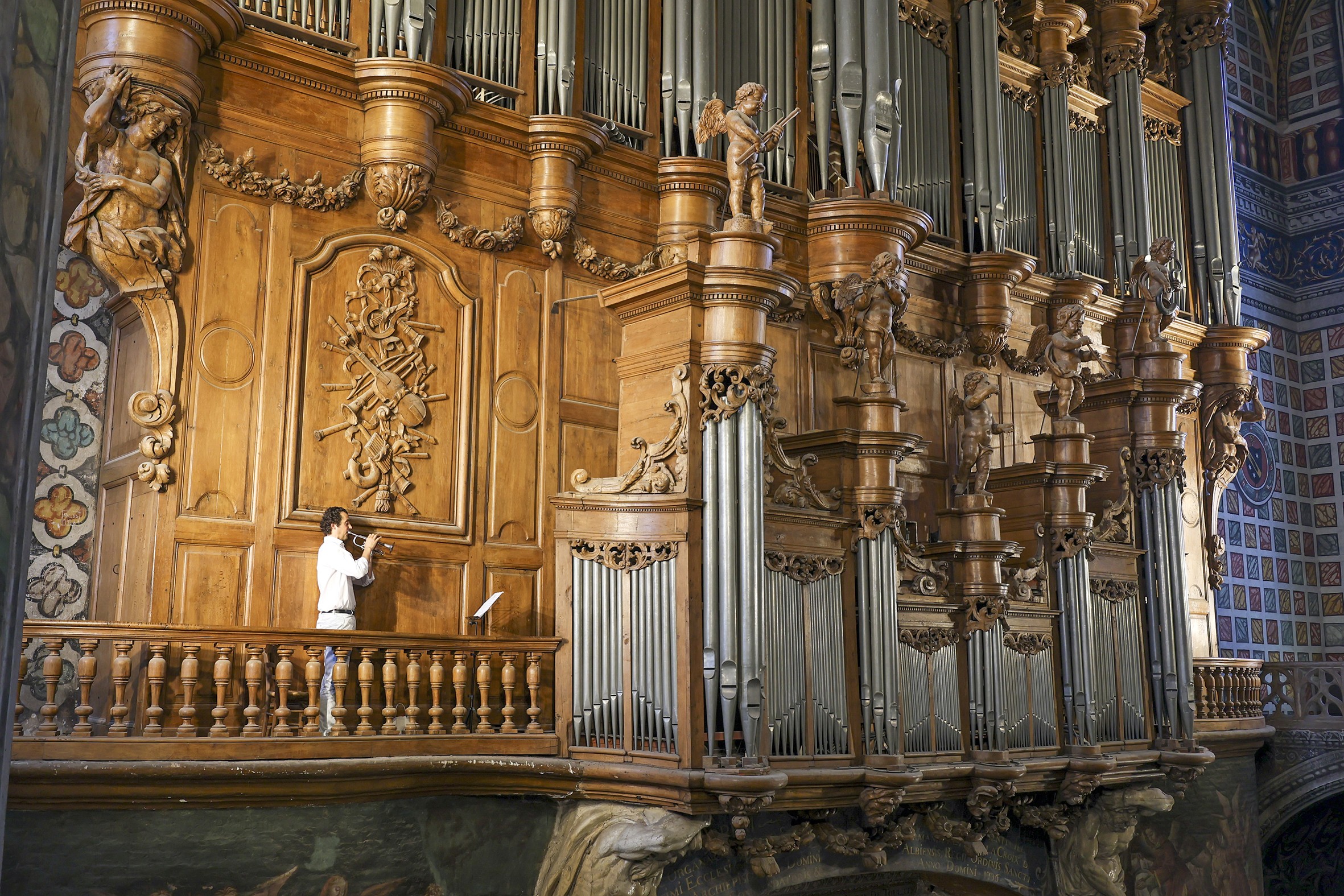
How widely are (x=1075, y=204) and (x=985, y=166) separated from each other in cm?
193

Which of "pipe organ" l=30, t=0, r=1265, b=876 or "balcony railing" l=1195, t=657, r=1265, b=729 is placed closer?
"pipe organ" l=30, t=0, r=1265, b=876

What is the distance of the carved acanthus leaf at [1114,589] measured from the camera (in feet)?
38.9

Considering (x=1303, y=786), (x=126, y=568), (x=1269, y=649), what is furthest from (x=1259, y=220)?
(x=126, y=568)

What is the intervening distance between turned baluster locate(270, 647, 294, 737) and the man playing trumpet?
1.68 feet

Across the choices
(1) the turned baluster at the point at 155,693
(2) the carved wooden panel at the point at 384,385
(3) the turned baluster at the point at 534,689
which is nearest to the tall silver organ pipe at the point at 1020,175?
(2) the carved wooden panel at the point at 384,385

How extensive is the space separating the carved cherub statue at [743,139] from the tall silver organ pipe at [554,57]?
114 cm

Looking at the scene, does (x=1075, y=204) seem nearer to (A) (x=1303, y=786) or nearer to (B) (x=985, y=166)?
(B) (x=985, y=166)

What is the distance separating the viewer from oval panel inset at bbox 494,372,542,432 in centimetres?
927

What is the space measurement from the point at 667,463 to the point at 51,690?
4.01 meters

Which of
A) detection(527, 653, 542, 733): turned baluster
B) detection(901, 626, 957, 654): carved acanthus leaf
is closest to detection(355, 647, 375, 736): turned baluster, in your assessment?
detection(527, 653, 542, 733): turned baluster

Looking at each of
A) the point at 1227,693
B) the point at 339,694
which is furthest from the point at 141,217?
the point at 1227,693

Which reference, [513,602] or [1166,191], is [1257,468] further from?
[513,602]

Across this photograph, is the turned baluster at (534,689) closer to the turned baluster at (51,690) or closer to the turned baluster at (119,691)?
the turned baluster at (119,691)

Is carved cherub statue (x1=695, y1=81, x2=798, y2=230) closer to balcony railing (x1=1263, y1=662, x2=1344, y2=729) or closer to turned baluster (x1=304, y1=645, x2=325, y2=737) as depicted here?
turned baluster (x1=304, y1=645, x2=325, y2=737)
